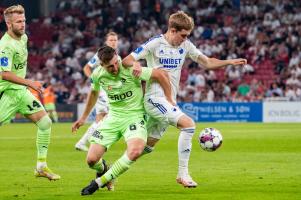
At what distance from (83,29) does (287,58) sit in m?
11.7

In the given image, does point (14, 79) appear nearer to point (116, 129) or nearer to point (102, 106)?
point (116, 129)

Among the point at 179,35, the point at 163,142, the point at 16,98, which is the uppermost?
the point at 179,35

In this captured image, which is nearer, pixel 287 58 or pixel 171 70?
pixel 171 70

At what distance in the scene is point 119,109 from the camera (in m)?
11.4

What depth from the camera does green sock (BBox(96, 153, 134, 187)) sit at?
35.0ft

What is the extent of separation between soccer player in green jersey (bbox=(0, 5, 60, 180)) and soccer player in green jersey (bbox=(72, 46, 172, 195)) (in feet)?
4.36

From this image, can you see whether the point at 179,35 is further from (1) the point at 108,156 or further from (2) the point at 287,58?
(2) the point at 287,58

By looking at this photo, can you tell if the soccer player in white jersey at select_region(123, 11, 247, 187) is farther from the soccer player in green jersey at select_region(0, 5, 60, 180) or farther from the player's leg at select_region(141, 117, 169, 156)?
the soccer player in green jersey at select_region(0, 5, 60, 180)

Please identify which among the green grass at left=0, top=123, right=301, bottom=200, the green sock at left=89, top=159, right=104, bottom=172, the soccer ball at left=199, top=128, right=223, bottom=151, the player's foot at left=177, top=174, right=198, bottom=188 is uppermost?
the soccer ball at left=199, top=128, right=223, bottom=151

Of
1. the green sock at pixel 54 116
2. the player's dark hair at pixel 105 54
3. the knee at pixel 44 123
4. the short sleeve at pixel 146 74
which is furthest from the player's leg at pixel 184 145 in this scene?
the green sock at pixel 54 116

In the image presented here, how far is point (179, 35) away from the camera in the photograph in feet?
39.0

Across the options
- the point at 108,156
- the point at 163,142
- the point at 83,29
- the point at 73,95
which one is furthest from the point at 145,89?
the point at 83,29

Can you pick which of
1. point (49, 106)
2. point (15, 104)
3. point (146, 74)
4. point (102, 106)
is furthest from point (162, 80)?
point (49, 106)

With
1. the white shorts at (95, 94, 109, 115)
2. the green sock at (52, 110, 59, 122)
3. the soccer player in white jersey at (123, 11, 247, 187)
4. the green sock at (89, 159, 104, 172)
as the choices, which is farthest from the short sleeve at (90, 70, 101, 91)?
the green sock at (52, 110, 59, 122)
